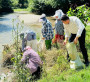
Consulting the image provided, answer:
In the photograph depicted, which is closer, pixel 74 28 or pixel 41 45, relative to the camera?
pixel 74 28

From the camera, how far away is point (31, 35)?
6.56 m

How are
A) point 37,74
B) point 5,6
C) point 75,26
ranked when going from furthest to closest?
1. point 5,6
2. point 37,74
3. point 75,26

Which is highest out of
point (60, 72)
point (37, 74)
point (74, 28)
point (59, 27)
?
point (74, 28)

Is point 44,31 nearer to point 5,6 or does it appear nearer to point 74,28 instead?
point 74,28

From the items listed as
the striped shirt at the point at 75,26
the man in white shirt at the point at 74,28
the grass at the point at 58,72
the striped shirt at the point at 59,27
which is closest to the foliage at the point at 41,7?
the striped shirt at the point at 59,27

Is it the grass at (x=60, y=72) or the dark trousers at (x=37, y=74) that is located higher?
the grass at (x=60, y=72)

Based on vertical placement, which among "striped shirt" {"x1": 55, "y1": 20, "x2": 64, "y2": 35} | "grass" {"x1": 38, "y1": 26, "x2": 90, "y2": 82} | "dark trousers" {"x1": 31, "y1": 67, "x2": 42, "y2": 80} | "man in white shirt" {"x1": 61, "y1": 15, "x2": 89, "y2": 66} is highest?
"man in white shirt" {"x1": 61, "y1": 15, "x2": 89, "y2": 66}

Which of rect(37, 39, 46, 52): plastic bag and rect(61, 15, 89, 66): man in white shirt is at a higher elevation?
rect(61, 15, 89, 66): man in white shirt

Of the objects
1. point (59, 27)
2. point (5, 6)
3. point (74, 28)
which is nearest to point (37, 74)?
point (74, 28)

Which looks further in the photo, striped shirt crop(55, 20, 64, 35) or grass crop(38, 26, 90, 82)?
striped shirt crop(55, 20, 64, 35)

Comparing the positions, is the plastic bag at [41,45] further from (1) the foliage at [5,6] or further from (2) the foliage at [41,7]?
(1) the foliage at [5,6]

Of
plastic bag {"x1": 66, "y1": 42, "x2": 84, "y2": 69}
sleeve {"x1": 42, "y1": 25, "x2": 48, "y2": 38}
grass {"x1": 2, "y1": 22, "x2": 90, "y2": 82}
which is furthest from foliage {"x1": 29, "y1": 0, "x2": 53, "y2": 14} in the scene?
plastic bag {"x1": 66, "y1": 42, "x2": 84, "y2": 69}

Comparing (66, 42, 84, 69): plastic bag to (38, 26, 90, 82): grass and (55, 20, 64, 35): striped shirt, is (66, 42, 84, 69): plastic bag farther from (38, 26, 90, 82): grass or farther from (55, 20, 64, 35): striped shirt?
(55, 20, 64, 35): striped shirt

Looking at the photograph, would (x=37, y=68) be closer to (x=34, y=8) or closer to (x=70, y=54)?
(x=70, y=54)
